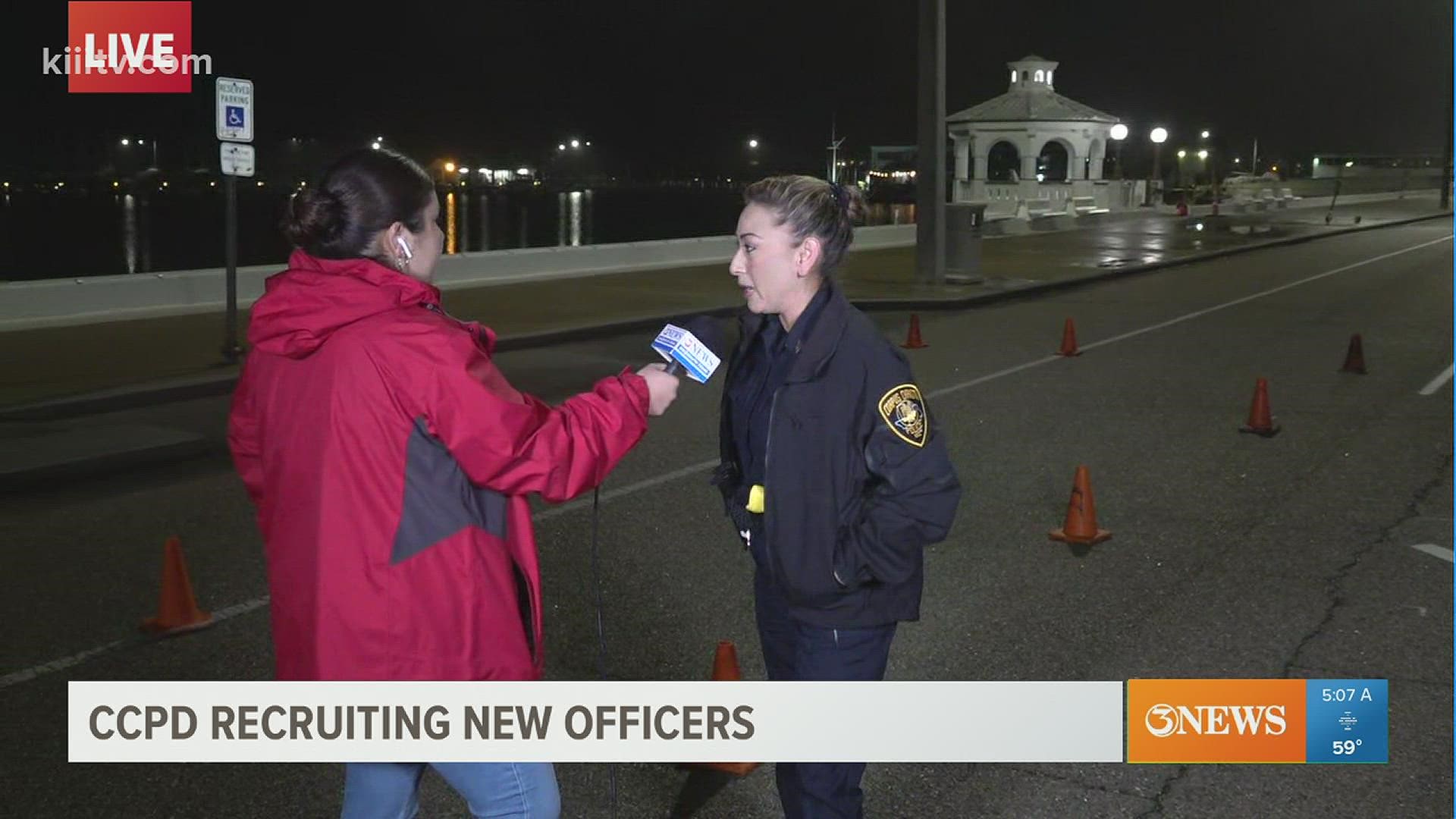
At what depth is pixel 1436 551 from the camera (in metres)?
7.04

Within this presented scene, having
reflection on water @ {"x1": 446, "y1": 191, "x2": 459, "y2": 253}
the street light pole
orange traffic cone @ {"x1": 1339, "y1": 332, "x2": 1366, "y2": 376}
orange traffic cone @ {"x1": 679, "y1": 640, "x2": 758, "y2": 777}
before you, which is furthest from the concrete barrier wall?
reflection on water @ {"x1": 446, "y1": 191, "x2": 459, "y2": 253}

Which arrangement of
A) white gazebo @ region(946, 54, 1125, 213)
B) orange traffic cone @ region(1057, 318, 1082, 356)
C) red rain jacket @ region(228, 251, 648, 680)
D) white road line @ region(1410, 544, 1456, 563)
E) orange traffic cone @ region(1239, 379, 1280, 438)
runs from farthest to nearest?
white gazebo @ region(946, 54, 1125, 213)
orange traffic cone @ region(1057, 318, 1082, 356)
orange traffic cone @ region(1239, 379, 1280, 438)
white road line @ region(1410, 544, 1456, 563)
red rain jacket @ region(228, 251, 648, 680)

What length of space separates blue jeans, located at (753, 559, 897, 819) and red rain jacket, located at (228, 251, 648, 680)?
83cm

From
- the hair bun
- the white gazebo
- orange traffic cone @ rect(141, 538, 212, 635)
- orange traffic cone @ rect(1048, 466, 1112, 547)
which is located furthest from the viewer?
the white gazebo

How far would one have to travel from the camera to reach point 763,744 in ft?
11.4

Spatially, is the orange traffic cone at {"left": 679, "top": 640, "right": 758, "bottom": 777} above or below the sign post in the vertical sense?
below

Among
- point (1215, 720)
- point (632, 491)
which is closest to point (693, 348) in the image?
point (1215, 720)

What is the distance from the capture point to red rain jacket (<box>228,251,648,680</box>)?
241 centimetres

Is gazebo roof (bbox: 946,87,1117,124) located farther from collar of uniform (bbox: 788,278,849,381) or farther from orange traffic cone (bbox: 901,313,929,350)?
collar of uniform (bbox: 788,278,849,381)

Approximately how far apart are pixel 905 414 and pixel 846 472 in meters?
0.18

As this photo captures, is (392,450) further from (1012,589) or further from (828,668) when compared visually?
(1012,589)

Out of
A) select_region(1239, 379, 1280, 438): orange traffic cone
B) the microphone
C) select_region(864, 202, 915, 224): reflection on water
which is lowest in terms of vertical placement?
select_region(1239, 379, 1280, 438): orange traffic cone

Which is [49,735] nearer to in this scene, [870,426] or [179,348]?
[870,426]

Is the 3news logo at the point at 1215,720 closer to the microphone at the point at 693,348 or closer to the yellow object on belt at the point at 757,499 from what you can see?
the yellow object on belt at the point at 757,499
